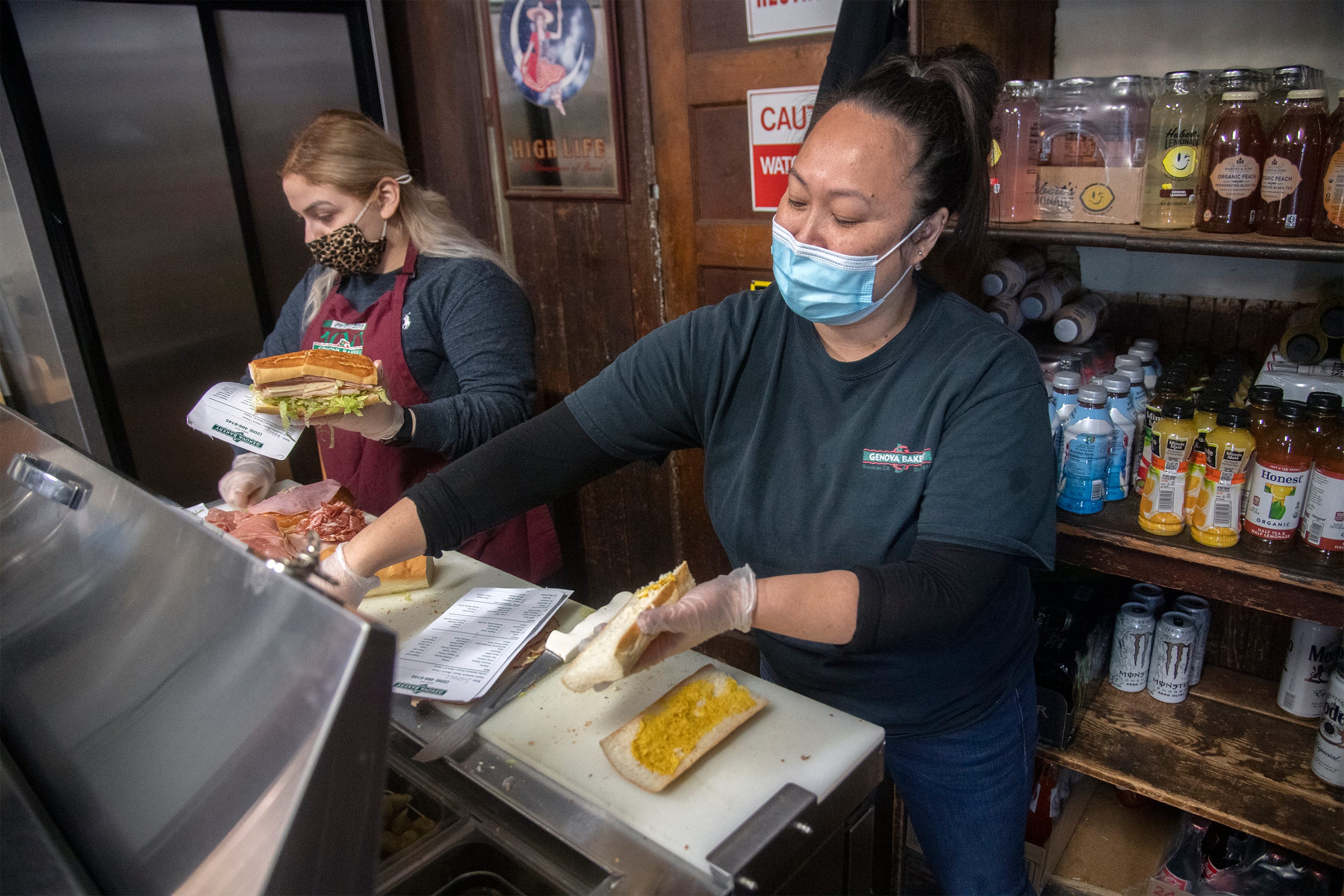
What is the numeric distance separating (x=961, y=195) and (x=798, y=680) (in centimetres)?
94

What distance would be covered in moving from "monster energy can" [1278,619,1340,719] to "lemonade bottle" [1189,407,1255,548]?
37 cm

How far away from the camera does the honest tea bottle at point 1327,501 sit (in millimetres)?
1726

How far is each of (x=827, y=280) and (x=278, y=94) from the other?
2825 millimetres

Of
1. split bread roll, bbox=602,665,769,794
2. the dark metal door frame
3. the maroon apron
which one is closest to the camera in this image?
split bread roll, bbox=602,665,769,794

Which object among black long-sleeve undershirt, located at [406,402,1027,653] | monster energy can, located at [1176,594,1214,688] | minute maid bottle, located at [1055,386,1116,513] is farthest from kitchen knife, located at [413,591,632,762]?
monster energy can, located at [1176,594,1214,688]

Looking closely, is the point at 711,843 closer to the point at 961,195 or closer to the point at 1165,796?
the point at 961,195

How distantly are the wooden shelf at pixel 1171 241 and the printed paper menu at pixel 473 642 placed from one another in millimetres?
1250

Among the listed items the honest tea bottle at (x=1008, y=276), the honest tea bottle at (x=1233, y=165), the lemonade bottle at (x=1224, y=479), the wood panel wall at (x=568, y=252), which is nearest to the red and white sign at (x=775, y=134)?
the wood panel wall at (x=568, y=252)

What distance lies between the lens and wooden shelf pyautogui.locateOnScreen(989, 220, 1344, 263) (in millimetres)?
1684

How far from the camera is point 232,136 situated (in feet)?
11.1

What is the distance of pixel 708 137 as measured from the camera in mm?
2973

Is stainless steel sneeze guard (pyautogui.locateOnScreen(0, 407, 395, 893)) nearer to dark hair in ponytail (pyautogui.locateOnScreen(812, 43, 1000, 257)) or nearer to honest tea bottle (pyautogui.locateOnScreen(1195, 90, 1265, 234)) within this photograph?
dark hair in ponytail (pyautogui.locateOnScreen(812, 43, 1000, 257))

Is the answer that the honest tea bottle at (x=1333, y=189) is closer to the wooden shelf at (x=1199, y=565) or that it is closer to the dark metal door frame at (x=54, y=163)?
the wooden shelf at (x=1199, y=565)

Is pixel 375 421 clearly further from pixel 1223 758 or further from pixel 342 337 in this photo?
pixel 1223 758
